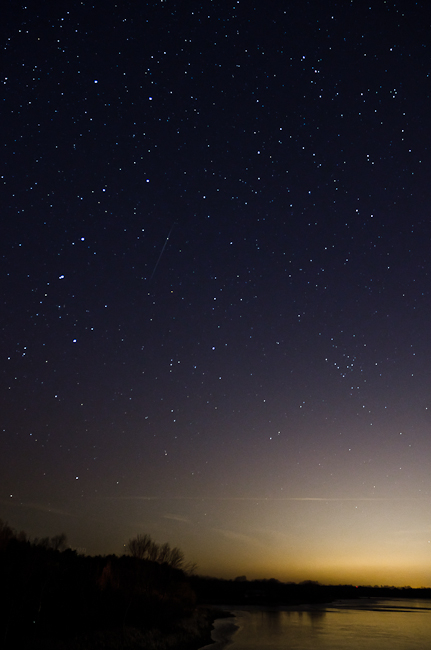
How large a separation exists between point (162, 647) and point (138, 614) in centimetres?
402

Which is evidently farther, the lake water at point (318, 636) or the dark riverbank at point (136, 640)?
the lake water at point (318, 636)

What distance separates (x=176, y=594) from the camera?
3606 centimetres

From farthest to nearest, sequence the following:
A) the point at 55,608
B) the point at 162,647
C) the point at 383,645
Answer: the point at 383,645, the point at 162,647, the point at 55,608

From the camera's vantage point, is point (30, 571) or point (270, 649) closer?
point (30, 571)

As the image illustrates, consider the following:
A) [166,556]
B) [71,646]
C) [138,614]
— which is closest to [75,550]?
[166,556]

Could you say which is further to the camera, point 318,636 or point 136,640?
point 318,636

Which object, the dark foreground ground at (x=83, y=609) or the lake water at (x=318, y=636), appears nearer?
the dark foreground ground at (x=83, y=609)

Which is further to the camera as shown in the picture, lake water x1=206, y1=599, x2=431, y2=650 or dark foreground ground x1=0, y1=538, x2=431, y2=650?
lake water x1=206, y1=599, x2=431, y2=650

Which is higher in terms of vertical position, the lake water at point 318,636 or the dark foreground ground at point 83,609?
the dark foreground ground at point 83,609

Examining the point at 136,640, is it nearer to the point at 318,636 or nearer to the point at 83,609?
the point at 83,609

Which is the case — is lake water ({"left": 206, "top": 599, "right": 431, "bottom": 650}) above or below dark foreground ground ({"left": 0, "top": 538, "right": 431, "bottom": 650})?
below

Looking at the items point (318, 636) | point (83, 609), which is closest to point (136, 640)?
point (83, 609)

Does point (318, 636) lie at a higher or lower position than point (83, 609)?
lower

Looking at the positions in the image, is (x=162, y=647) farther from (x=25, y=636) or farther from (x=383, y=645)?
(x=383, y=645)
